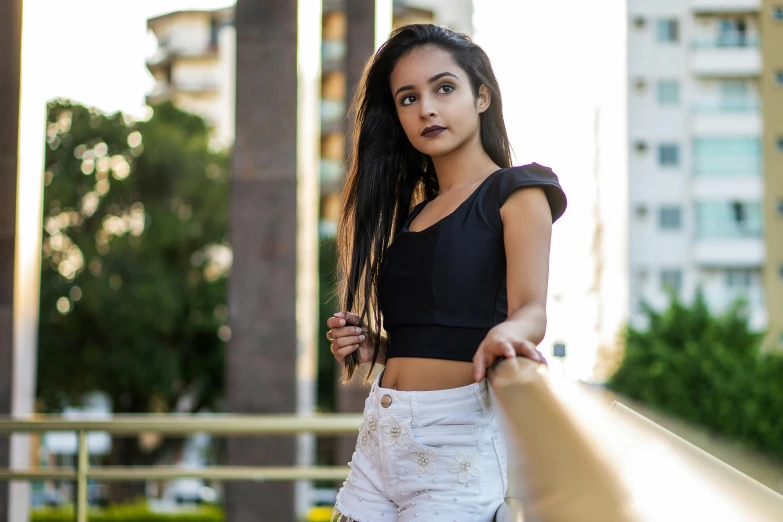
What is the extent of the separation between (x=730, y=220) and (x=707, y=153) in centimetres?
257

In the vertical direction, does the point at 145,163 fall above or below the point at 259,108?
above

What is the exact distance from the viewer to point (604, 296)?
4347cm

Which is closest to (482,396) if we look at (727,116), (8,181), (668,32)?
(8,181)

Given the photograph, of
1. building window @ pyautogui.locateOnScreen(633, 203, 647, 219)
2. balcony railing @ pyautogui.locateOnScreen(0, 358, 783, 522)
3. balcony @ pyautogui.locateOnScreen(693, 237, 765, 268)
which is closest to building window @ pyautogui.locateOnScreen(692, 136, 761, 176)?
building window @ pyautogui.locateOnScreen(633, 203, 647, 219)

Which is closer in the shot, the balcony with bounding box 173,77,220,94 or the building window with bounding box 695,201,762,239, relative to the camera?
the building window with bounding box 695,201,762,239

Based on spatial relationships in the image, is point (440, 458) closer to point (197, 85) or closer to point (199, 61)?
point (197, 85)

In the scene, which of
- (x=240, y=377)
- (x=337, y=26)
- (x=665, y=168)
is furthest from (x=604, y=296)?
(x=240, y=377)

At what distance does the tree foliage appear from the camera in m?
22.2

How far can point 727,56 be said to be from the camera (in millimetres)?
40906

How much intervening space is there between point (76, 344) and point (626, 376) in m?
14.1

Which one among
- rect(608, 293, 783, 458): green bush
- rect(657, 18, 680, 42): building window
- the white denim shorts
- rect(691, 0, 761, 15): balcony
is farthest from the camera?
rect(657, 18, 680, 42): building window

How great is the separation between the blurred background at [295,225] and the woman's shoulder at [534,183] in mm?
96

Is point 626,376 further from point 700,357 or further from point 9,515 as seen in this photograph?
point 9,515

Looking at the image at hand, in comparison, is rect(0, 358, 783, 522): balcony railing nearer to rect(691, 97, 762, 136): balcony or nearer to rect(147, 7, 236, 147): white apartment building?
rect(691, 97, 762, 136): balcony
